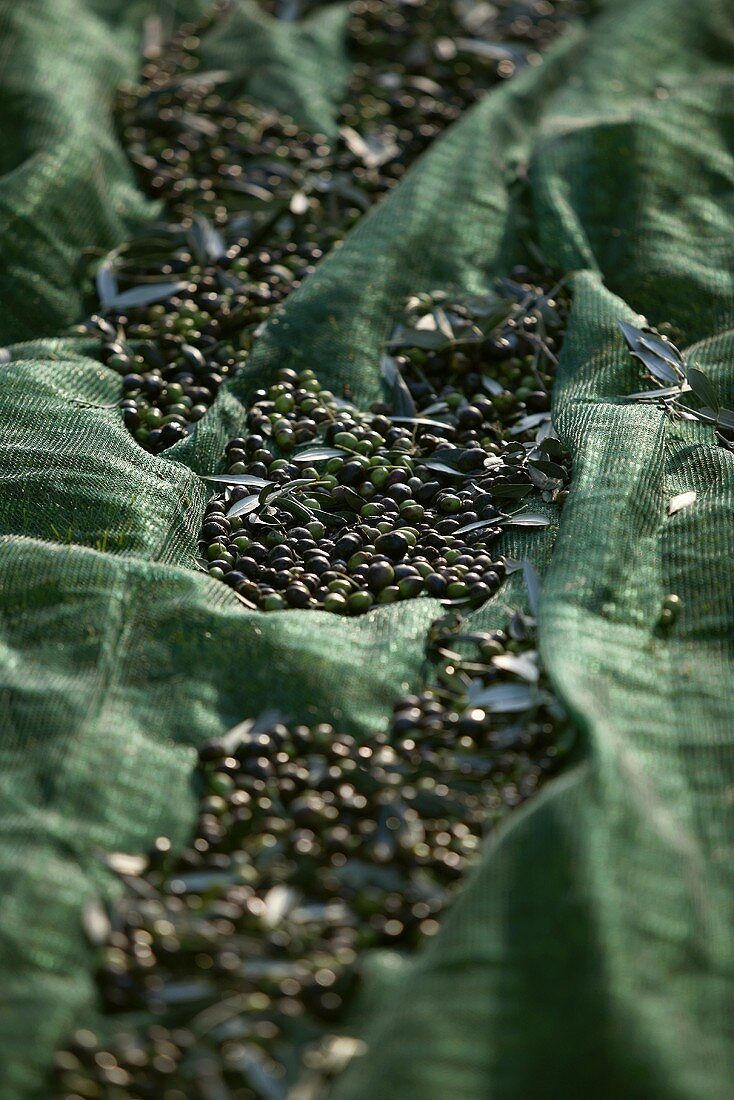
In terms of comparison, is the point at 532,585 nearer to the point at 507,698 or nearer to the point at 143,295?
the point at 507,698

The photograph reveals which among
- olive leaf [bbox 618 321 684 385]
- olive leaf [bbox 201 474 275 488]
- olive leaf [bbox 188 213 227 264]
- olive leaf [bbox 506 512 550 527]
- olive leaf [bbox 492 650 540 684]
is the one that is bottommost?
olive leaf [bbox 201 474 275 488]

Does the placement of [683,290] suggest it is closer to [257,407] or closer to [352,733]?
[257,407]

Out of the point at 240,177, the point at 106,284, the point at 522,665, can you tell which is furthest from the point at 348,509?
the point at 240,177

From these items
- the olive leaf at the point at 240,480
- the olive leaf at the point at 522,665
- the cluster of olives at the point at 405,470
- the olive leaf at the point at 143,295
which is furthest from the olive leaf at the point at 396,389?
the olive leaf at the point at 522,665

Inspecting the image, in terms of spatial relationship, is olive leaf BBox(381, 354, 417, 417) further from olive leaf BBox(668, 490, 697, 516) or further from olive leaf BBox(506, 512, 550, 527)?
olive leaf BBox(668, 490, 697, 516)

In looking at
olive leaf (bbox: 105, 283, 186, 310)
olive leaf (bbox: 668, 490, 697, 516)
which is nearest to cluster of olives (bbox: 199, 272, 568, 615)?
olive leaf (bbox: 668, 490, 697, 516)

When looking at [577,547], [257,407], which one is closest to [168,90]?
[257,407]
